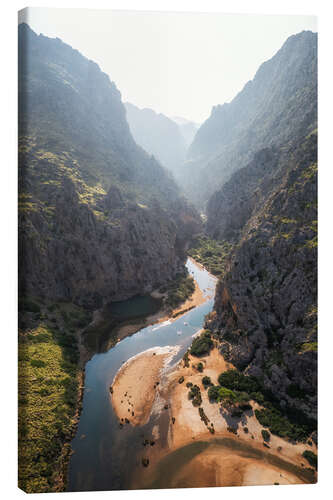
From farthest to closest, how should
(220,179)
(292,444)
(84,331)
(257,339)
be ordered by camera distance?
(220,179), (84,331), (257,339), (292,444)

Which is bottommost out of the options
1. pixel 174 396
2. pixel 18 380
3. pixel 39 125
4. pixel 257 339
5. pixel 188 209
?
pixel 174 396

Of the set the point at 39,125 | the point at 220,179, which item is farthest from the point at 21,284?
the point at 220,179

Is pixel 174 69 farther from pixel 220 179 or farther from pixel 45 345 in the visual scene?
pixel 220 179

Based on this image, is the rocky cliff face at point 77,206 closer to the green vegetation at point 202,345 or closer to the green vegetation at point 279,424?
the green vegetation at point 202,345

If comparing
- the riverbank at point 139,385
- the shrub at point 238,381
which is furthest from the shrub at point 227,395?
the riverbank at point 139,385

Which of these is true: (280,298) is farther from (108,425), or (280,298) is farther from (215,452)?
(108,425)

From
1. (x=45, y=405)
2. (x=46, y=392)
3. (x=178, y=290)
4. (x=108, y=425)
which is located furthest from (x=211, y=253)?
(x=45, y=405)
